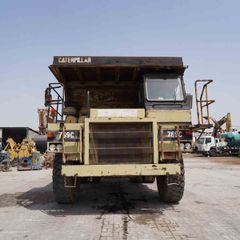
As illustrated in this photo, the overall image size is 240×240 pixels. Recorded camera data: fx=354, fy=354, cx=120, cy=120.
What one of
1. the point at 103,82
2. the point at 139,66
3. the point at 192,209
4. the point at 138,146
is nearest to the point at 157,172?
the point at 138,146

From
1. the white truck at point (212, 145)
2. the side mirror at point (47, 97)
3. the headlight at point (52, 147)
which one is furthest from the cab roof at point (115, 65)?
the white truck at point (212, 145)

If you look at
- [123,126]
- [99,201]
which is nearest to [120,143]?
[123,126]

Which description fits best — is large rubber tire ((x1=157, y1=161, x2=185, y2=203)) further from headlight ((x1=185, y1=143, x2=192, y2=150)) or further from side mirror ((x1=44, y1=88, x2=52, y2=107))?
side mirror ((x1=44, y1=88, x2=52, y2=107))

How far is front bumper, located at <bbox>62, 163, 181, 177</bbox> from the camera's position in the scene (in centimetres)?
710

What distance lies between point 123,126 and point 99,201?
7.77ft

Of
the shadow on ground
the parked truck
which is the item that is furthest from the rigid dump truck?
the parked truck

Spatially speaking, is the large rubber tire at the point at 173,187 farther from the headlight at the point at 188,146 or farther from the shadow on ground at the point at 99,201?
the headlight at the point at 188,146

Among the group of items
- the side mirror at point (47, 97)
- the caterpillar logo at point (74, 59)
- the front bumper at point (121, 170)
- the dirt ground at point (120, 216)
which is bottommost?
the dirt ground at point (120, 216)

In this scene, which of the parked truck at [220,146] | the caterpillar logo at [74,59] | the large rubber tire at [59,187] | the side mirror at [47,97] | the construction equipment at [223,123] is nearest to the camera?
the large rubber tire at [59,187]

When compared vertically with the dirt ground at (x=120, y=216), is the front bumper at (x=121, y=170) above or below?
above

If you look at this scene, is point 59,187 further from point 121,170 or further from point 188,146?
point 188,146

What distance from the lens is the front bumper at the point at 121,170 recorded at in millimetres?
7099

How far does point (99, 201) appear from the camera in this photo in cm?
876

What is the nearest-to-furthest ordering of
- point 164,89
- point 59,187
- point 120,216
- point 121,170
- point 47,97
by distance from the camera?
point 120,216 < point 121,170 < point 59,187 < point 164,89 < point 47,97
